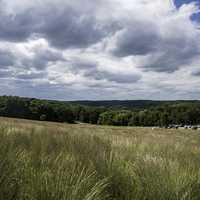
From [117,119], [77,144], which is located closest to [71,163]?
[77,144]

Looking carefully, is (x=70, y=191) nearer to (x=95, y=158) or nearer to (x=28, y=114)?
(x=95, y=158)

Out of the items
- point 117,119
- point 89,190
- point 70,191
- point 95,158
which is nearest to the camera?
point 70,191

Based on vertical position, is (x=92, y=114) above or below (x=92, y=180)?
below

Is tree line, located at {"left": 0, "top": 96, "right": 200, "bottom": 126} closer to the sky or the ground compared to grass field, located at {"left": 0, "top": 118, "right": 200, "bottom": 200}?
closer to the ground

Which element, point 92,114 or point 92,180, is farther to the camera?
point 92,114

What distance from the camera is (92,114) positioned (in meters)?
124

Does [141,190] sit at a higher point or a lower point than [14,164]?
lower

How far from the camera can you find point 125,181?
429cm

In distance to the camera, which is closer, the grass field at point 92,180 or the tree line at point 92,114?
the grass field at point 92,180

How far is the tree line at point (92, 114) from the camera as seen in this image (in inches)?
3750

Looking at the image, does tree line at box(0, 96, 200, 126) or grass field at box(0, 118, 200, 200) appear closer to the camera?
grass field at box(0, 118, 200, 200)

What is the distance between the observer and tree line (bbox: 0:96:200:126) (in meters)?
95.2

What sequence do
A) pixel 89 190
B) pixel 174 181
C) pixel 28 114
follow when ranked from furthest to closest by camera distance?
pixel 28 114 → pixel 174 181 → pixel 89 190

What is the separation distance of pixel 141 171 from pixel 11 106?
95.1m
